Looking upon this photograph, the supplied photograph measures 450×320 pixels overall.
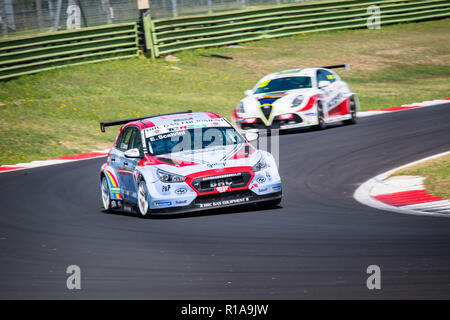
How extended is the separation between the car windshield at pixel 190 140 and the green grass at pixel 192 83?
7707 millimetres

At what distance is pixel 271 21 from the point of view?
3216cm

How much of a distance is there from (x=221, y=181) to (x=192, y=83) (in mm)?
16592

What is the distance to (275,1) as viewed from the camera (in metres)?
32.1

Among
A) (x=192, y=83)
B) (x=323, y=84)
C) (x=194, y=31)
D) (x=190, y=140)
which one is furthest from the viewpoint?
(x=194, y=31)

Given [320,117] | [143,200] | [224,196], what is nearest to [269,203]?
[224,196]

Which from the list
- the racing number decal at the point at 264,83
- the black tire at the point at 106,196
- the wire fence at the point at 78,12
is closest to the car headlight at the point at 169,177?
the black tire at the point at 106,196

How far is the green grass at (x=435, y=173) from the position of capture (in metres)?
10.0

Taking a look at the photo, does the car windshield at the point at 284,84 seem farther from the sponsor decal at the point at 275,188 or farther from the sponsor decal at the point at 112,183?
the sponsor decal at the point at 275,188

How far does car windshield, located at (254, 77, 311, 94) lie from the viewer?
18.1 m

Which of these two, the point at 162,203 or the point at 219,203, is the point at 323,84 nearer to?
the point at 219,203

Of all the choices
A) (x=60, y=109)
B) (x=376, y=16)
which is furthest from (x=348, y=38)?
(x=60, y=109)

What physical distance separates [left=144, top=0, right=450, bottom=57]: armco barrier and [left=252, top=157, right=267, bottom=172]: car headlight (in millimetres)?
18857

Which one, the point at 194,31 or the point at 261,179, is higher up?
the point at 261,179
